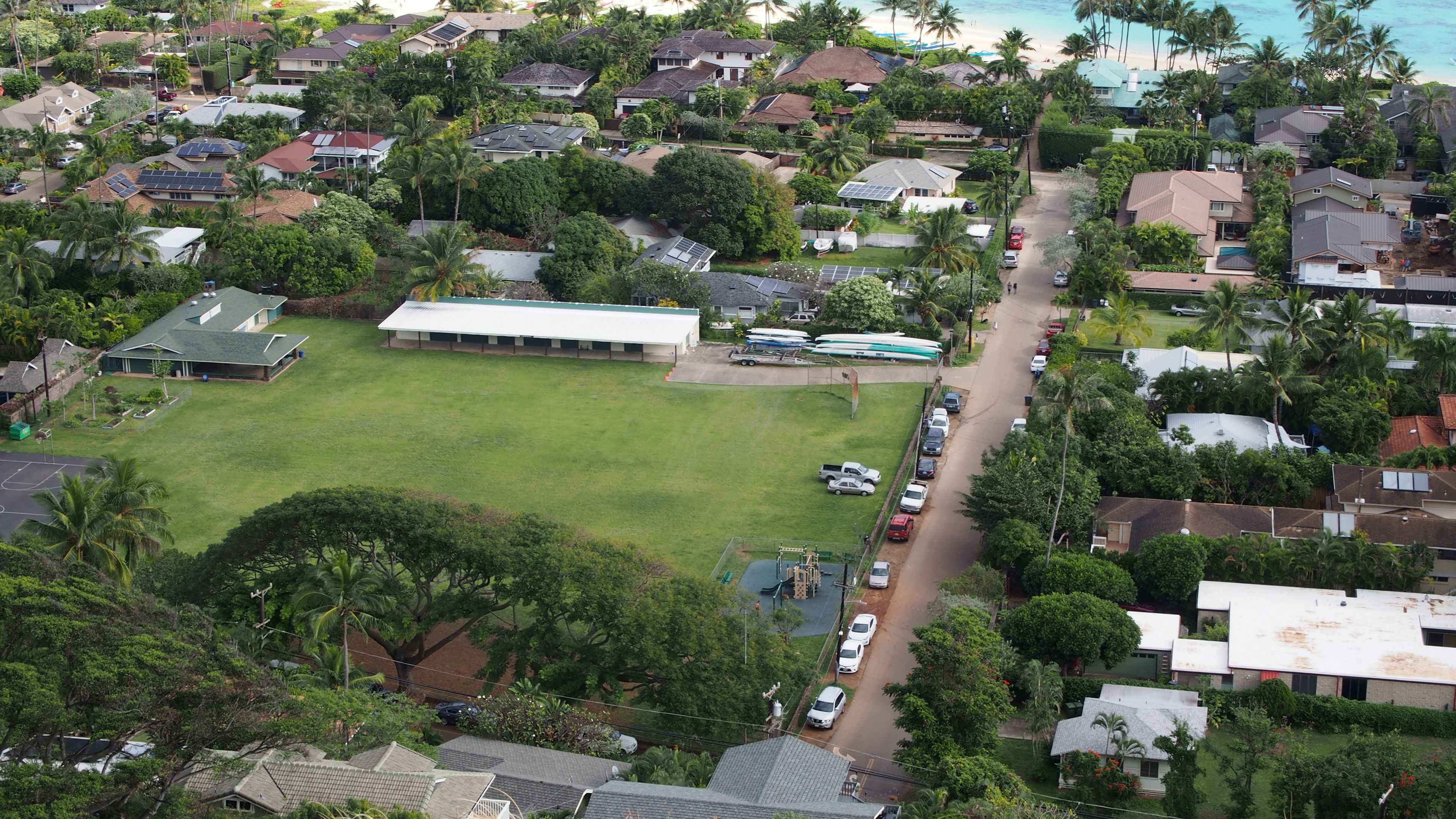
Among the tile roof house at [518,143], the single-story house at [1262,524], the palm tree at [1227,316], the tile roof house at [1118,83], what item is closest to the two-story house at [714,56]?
the tile roof house at [518,143]

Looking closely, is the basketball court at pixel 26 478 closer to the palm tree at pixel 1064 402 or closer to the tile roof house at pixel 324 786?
the tile roof house at pixel 324 786

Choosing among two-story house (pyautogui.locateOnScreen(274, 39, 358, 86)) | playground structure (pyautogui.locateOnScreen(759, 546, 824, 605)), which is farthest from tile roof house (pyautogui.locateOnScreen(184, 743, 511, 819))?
two-story house (pyautogui.locateOnScreen(274, 39, 358, 86))

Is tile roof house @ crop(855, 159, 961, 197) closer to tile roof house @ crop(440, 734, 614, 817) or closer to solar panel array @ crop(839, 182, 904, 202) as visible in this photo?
solar panel array @ crop(839, 182, 904, 202)

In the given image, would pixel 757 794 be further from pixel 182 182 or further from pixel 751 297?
pixel 182 182

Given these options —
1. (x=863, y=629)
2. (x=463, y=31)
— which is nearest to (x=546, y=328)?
(x=863, y=629)

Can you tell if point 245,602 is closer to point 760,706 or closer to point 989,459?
point 760,706
